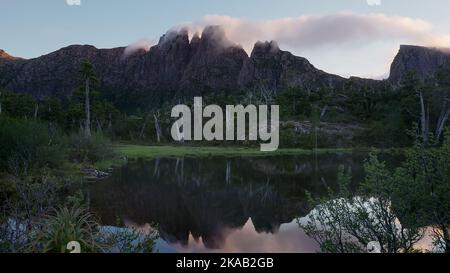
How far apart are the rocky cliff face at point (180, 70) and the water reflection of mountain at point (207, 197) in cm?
8905

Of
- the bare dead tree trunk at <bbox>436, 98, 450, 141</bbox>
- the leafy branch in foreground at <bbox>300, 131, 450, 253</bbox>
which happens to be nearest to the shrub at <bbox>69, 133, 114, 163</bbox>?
the leafy branch in foreground at <bbox>300, 131, 450, 253</bbox>

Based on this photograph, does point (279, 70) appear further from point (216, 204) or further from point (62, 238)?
point (62, 238)

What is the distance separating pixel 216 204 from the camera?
2225 centimetres

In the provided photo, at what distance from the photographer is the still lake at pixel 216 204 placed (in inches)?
597

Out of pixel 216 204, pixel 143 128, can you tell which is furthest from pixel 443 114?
pixel 143 128

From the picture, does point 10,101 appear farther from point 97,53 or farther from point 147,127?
point 97,53

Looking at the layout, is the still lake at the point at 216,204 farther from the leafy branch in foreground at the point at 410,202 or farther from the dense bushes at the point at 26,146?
the dense bushes at the point at 26,146

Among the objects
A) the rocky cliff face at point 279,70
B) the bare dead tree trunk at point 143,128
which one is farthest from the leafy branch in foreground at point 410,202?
the rocky cliff face at point 279,70

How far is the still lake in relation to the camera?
49.7 ft

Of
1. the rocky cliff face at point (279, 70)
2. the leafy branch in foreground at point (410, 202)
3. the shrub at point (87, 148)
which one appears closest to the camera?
the leafy branch in foreground at point (410, 202)

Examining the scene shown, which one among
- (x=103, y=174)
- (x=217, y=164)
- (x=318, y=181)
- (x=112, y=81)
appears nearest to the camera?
(x=318, y=181)

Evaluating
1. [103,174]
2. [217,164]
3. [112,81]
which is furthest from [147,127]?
[112,81]

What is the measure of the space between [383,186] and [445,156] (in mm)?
1250
